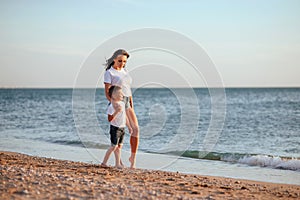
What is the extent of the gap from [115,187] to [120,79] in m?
2.16

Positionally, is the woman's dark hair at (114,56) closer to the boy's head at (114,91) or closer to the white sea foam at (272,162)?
the boy's head at (114,91)

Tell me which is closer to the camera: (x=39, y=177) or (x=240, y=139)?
(x=39, y=177)

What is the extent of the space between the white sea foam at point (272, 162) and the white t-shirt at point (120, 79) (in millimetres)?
5853

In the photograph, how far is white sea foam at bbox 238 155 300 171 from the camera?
11.1 meters

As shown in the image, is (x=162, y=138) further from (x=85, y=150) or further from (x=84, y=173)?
(x=84, y=173)

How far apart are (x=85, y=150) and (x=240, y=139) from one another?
780cm

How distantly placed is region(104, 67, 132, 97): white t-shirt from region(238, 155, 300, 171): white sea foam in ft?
19.2

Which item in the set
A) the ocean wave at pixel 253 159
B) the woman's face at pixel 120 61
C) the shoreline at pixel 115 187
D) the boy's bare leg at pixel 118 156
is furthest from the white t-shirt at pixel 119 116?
the ocean wave at pixel 253 159

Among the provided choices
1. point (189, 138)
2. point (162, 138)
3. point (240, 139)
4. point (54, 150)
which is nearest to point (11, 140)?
point (54, 150)

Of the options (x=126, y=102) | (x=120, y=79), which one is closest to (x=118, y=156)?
(x=126, y=102)

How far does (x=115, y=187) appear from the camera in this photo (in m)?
5.91

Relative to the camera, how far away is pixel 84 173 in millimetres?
7238

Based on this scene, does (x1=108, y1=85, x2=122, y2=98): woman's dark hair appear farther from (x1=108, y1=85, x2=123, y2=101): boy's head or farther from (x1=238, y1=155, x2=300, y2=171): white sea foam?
(x1=238, y1=155, x2=300, y2=171): white sea foam

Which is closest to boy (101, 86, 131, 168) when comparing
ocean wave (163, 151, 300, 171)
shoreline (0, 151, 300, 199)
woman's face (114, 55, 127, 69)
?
woman's face (114, 55, 127, 69)
